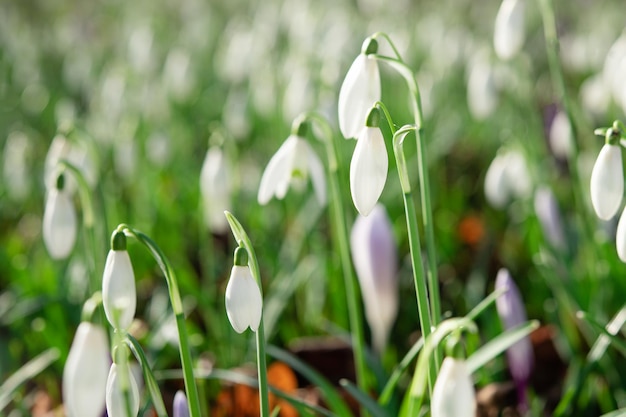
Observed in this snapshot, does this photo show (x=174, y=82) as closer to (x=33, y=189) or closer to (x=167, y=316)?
(x=33, y=189)

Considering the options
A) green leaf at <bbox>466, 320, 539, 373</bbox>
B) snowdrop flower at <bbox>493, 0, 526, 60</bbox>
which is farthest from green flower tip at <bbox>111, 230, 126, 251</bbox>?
snowdrop flower at <bbox>493, 0, 526, 60</bbox>

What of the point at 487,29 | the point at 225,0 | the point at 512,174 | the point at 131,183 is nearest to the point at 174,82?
the point at 131,183

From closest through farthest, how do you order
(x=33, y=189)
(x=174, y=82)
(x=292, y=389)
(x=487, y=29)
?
(x=292, y=389), (x=33, y=189), (x=174, y=82), (x=487, y=29)

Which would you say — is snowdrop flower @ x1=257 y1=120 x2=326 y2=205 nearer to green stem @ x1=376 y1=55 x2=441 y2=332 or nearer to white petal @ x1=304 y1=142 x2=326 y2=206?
white petal @ x1=304 y1=142 x2=326 y2=206

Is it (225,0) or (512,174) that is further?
(225,0)

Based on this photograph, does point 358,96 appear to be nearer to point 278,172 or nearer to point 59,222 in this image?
point 278,172

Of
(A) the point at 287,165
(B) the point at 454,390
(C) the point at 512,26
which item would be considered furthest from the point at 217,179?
(B) the point at 454,390
